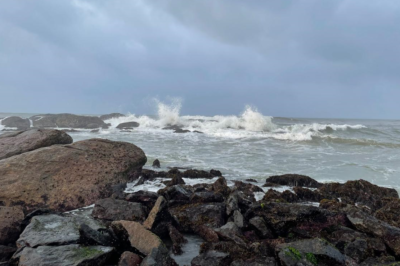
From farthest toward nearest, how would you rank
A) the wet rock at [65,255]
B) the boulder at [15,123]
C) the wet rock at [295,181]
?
the boulder at [15,123]
the wet rock at [295,181]
the wet rock at [65,255]

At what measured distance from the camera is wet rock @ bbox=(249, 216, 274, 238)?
448cm

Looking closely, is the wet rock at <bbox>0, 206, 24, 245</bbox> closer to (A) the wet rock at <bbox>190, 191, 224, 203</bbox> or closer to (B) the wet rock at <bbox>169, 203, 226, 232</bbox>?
(B) the wet rock at <bbox>169, 203, 226, 232</bbox>

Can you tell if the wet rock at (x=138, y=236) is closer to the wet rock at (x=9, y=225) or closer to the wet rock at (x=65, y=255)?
the wet rock at (x=65, y=255)

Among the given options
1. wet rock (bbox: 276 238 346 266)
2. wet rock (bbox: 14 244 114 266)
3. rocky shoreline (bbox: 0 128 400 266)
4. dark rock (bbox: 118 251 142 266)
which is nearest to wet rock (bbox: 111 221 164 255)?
rocky shoreline (bbox: 0 128 400 266)

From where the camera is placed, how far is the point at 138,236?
3.88 m

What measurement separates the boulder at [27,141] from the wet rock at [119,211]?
157 inches

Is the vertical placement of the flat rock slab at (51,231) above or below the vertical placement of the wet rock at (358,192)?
above

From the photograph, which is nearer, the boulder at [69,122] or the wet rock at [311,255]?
the wet rock at [311,255]

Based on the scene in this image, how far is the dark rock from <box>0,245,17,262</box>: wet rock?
1.74 metres

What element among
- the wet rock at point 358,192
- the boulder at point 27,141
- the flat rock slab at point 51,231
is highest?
the boulder at point 27,141

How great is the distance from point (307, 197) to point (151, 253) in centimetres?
547

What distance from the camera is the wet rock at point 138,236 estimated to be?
146 inches

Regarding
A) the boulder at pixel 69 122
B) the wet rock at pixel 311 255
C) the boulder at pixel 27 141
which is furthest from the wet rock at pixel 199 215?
the boulder at pixel 69 122

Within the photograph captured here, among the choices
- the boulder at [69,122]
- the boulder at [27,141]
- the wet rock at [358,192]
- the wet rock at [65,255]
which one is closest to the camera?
the wet rock at [65,255]
